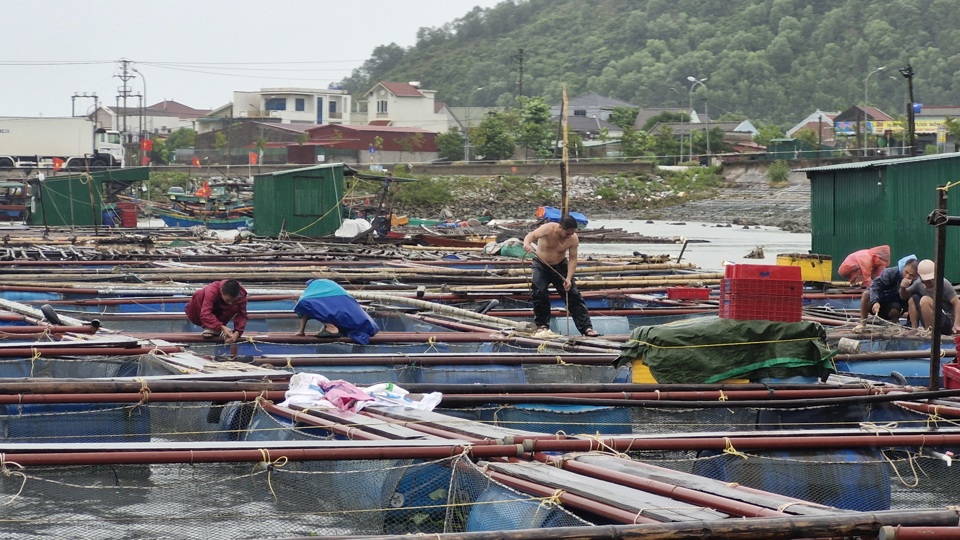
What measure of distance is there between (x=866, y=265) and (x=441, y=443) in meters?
12.4

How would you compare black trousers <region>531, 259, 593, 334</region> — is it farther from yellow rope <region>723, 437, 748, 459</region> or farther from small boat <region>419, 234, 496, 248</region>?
small boat <region>419, 234, 496, 248</region>

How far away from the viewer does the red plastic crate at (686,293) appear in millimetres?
18047

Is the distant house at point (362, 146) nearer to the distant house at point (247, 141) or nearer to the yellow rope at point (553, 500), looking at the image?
the distant house at point (247, 141)

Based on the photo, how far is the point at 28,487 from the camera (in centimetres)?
709

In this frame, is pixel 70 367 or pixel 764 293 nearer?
pixel 764 293

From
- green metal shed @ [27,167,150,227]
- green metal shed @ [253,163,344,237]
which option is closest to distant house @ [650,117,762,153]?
green metal shed @ [27,167,150,227]

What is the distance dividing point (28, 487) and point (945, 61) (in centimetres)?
13249

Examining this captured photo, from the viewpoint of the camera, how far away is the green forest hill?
129125mm

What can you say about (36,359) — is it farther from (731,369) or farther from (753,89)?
(753,89)

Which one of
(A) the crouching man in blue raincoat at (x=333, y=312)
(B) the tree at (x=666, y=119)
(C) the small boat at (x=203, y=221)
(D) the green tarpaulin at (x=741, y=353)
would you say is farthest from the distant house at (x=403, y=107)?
(D) the green tarpaulin at (x=741, y=353)

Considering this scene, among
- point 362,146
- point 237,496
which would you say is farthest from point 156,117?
point 237,496

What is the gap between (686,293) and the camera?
18125mm

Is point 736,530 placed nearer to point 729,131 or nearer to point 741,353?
point 741,353

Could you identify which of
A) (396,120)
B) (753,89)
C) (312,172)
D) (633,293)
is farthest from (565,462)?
(753,89)
